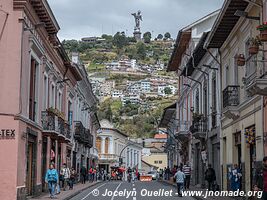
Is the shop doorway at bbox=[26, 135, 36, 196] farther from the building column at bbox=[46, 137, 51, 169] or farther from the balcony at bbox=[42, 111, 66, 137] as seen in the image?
the building column at bbox=[46, 137, 51, 169]

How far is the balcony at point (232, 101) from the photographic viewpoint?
2381cm

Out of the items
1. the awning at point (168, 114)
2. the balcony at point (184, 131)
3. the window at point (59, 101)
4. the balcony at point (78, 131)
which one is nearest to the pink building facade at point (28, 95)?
the window at point (59, 101)

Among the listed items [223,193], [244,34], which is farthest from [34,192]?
[244,34]

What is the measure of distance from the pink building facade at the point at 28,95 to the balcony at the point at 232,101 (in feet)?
28.5

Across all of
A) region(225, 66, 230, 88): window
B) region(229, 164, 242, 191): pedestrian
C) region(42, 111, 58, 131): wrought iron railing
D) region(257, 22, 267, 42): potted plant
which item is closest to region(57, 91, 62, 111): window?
region(42, 111, 58, 131): wrought iron railing

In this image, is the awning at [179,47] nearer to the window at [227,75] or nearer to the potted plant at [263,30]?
the window at [227,75]

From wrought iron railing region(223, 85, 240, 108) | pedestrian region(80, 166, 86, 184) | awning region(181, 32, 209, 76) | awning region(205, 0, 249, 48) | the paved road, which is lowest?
the paved road

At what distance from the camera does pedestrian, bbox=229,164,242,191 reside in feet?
77.2

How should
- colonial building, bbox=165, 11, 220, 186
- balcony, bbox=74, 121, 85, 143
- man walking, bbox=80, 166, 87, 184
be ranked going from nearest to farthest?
colonial building, bbox=165, 11, 220, 186 < balcony, bbox=74, 121, 85, 143 < man walking, bbox=80, 166, 87, 184

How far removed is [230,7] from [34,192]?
1275cm

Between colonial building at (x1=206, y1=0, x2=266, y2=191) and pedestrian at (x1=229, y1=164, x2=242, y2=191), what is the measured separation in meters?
0.32

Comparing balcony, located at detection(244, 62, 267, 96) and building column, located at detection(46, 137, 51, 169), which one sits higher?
balcony, located at detection(244, 62, 267, 96)

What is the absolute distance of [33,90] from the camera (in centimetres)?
2614

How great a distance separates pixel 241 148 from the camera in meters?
23.8
